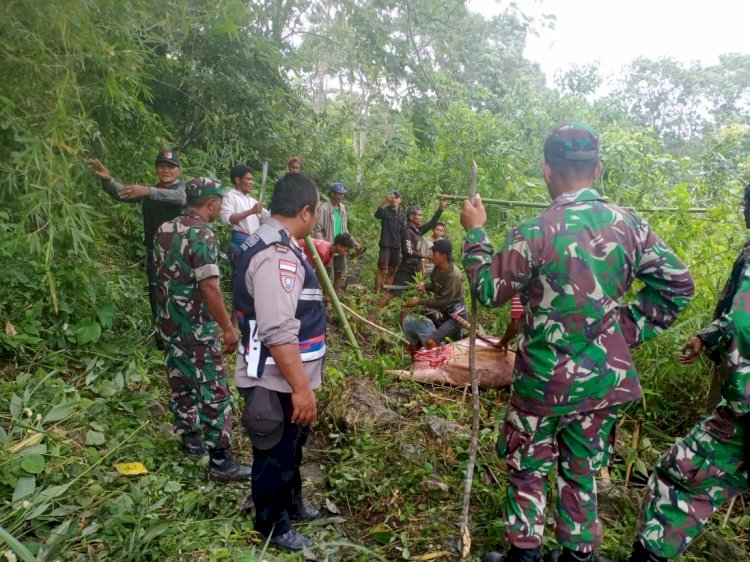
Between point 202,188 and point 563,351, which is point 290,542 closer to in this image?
point 563,351

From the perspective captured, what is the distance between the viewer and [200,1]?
461 centimetres

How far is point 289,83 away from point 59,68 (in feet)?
19.6

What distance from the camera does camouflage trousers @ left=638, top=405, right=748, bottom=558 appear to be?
2025 mm

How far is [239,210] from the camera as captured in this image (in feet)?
16.2

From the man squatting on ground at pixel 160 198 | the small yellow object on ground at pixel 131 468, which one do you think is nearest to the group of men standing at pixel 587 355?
the small yellow object on ground at pixel 131 468

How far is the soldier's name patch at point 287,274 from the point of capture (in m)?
2.05

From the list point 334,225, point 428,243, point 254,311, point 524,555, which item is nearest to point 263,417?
point 254,311

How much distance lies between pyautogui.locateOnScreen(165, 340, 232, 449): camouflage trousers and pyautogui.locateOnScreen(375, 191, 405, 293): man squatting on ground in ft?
13.9

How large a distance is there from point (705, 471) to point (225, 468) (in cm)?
249

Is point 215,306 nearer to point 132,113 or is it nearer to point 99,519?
point 99,519

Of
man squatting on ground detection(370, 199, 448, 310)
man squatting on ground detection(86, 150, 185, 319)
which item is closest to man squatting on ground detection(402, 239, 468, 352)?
man squatting on ground detection(370, 199, 448, 310)

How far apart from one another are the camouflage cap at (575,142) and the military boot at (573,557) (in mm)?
1658

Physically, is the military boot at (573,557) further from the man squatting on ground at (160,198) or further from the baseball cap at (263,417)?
the man squatting on ground at (160,198)

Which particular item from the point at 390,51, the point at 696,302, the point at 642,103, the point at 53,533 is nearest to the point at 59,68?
the point at 53,533
